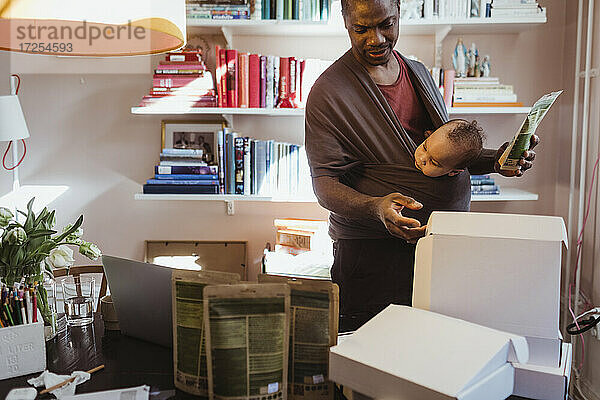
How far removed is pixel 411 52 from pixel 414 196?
1327 mm

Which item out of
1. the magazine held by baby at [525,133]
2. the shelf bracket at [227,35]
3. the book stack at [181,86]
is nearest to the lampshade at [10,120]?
the book stack at [181,86]

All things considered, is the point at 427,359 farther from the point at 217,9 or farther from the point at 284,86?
the point at 217,9

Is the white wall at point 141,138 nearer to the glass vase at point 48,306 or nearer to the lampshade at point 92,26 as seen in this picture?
the glass vase at point 48,306

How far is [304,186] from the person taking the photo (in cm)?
269

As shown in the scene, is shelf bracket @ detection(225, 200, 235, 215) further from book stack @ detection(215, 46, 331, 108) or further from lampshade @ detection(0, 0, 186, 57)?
lampshade @ detection(0, 0, 186, 57)

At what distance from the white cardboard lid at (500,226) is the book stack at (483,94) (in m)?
1.51

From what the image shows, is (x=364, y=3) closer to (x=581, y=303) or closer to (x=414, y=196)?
(x=414, y=196)

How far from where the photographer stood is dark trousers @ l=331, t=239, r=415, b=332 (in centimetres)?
176

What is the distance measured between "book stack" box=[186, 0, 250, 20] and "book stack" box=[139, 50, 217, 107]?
209 millimetres

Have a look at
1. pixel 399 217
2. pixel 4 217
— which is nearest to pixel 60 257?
pixel 4 217

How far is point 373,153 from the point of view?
1.72 metres

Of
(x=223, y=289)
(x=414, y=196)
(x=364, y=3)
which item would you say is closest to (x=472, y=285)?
(x=223, y=289)

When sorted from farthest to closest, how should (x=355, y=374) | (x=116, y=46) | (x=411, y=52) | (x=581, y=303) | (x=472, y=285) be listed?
(x=411, y=52) < (x=581, y=303) < (x=116, y=46) < (x=472, y=285) < (x=355, y=374)

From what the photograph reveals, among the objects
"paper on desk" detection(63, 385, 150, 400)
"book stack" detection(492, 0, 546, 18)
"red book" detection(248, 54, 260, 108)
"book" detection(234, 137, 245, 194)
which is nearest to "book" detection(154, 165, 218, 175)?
"book" detection(234, 137, 245, 194)
